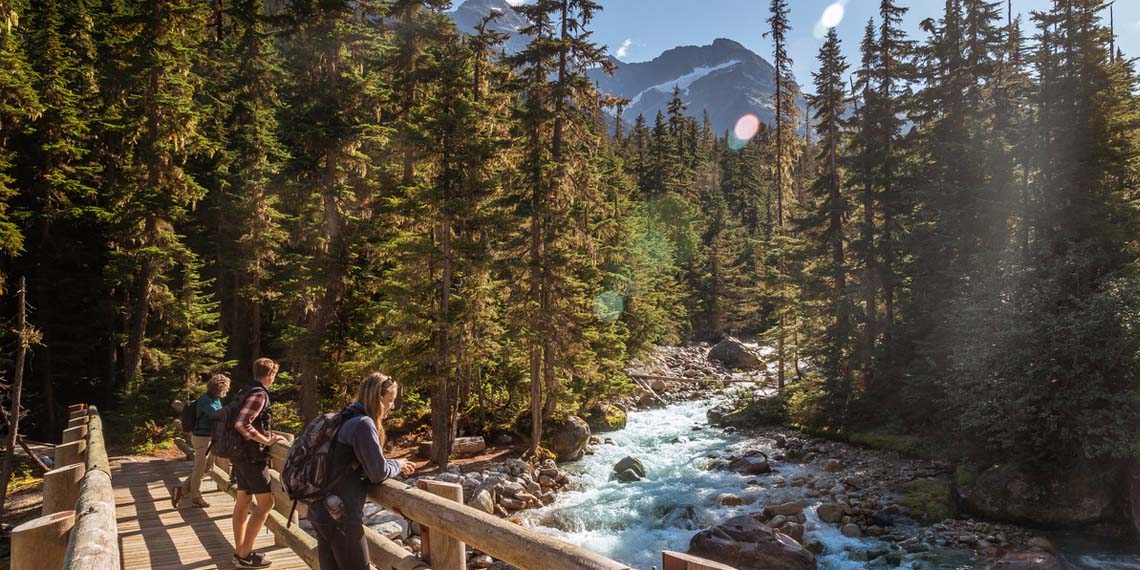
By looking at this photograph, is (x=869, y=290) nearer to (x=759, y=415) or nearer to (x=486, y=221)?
(x=759, y=415)

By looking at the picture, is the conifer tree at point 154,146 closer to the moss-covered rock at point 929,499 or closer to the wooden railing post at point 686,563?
the wooden railing post at point 686,563

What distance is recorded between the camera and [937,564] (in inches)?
512

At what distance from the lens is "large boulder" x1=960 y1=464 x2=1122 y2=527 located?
14.6m

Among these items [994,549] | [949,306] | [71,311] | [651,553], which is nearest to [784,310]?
[949,306]

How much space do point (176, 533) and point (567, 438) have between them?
50.4 feet

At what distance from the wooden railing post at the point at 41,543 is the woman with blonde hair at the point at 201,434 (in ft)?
21.0

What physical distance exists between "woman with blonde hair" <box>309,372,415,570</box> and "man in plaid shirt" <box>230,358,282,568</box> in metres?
2.38

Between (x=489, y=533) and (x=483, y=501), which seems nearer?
(x=489, y=533)

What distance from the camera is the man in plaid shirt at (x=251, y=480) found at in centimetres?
657

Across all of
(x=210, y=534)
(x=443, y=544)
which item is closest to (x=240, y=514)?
(x=210, y=534)

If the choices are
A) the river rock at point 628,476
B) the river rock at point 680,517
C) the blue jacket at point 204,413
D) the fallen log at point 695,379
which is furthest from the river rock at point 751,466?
the blue jacket at point 204,413

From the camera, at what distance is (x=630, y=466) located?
20.0 metres

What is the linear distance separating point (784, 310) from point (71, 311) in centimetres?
3366

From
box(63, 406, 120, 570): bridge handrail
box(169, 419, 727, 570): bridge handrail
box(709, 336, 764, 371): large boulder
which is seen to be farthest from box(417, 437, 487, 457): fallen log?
box(709, 336, 764, 371): large boulder
